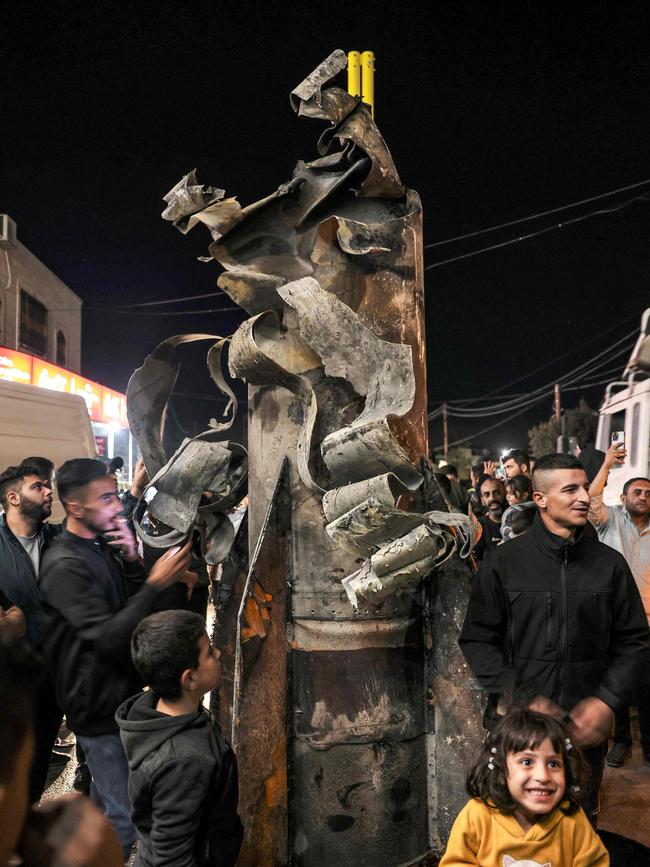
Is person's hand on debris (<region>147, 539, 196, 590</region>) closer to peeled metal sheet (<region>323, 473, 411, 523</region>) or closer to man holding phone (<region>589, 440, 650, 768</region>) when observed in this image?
peeled metal sheet (<region>323, 473, 411, 523</region>)

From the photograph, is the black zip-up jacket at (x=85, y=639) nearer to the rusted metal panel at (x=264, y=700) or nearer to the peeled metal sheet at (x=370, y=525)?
the rusted metal panel at (x=264, y=700)

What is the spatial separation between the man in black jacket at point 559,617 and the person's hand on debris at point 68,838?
220cm

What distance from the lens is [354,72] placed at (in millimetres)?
3807

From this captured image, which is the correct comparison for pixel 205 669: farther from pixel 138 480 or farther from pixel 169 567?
pixel 138 480

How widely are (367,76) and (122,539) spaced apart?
2.56m

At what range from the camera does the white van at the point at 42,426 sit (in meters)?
9.12

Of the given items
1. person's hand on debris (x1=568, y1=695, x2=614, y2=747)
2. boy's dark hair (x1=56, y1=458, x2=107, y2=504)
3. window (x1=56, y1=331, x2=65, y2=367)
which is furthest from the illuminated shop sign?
person's hand on debris (x1=568, y1=695, x2=614, y2=747)

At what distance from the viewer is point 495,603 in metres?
3.22

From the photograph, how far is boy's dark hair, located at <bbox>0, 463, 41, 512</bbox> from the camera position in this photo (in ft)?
15.4

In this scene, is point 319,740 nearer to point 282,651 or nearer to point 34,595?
point 282,651

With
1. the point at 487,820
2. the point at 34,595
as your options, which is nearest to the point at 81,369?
the point at 34,595

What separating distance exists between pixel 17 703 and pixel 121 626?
229 centimetres

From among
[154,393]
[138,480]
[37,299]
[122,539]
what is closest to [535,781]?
[122,539]

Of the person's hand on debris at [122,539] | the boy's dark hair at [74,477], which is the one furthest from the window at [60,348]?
the boy's dark hair at [74,477]
